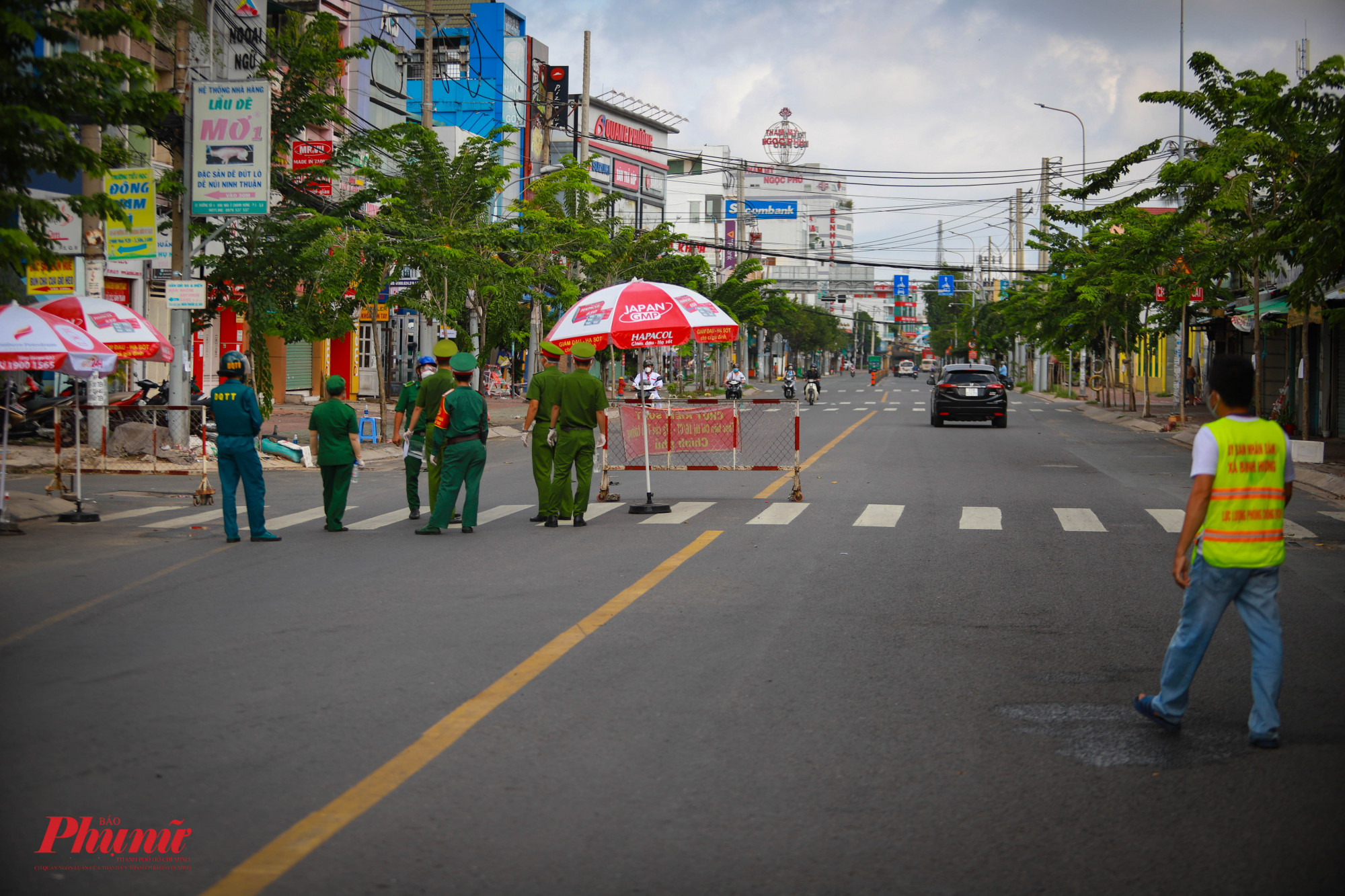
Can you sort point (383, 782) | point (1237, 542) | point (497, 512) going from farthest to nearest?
point (497, 512) < point (1237, 542) < point (383, 782)

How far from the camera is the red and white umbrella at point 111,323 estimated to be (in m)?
16.1

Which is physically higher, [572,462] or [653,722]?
[572,462]

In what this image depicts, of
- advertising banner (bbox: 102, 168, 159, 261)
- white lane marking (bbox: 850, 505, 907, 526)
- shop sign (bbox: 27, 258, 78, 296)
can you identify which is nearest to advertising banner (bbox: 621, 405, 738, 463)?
white lane marking (bbox: 850, 505, 907, 526)

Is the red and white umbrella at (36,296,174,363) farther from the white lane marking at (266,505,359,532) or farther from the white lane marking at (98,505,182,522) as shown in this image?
the white lane marking at (266,505,359,532)

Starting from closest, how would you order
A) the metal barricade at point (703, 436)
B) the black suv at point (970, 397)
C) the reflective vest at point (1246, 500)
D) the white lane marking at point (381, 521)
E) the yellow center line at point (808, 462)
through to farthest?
the reflective vest at point (1246, 500), the white lane marking at point (381, 521), the metal barricade at point (703, 436), the yellow center line at point (808, 462), the black suv at point (970, 397)

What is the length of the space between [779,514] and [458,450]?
3.87 metres

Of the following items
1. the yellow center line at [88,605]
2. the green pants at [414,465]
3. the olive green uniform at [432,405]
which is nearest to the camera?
the yellow center line at [88,605]

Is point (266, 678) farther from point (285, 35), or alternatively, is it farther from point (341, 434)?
point (285, 35)

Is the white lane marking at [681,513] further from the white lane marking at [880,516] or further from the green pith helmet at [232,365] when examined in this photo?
the green pith helmet at [232,365]

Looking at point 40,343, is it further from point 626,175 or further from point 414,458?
point 626,175

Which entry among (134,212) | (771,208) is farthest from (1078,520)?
(771,208)

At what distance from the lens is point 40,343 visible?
13398 mm

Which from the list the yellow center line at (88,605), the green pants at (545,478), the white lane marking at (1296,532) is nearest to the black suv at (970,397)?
the white lane marking at (1296,532)

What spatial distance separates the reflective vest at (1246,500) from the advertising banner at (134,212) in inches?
700
